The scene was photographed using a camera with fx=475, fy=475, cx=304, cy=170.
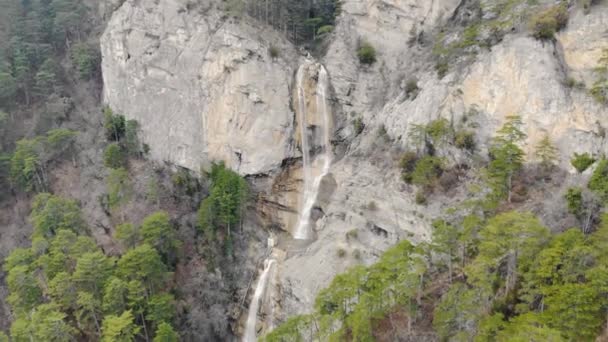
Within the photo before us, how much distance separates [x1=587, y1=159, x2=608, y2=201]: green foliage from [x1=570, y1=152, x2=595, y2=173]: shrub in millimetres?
2923

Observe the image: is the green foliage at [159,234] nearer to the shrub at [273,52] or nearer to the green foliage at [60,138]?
the green foliage at [60,138]

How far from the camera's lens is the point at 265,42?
50.5 metres

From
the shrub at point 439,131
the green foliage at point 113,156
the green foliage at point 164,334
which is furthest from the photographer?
the green foliage at point 113,156

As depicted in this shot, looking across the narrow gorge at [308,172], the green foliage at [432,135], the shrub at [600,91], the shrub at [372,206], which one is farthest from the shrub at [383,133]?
the shrub at [600,91]

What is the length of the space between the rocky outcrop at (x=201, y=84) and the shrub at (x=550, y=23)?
23.3 meters

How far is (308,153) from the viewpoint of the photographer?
158ft

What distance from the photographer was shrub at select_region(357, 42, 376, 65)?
50344 mm

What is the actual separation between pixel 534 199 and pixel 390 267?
12206mm

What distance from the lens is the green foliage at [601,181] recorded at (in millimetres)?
26812

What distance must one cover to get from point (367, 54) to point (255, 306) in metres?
28.0

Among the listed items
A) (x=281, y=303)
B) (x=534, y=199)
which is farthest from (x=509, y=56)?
(x=281, y=303)

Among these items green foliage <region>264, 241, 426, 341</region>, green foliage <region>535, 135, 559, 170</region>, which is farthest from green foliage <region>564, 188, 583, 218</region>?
green foliage <region>264, 241, 426, 341</region>

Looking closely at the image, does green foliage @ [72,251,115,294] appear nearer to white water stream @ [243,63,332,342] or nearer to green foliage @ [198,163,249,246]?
green foliage @ [198,163,249,246]

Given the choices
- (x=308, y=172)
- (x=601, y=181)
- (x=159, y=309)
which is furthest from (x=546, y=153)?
(x=159, y=309)
